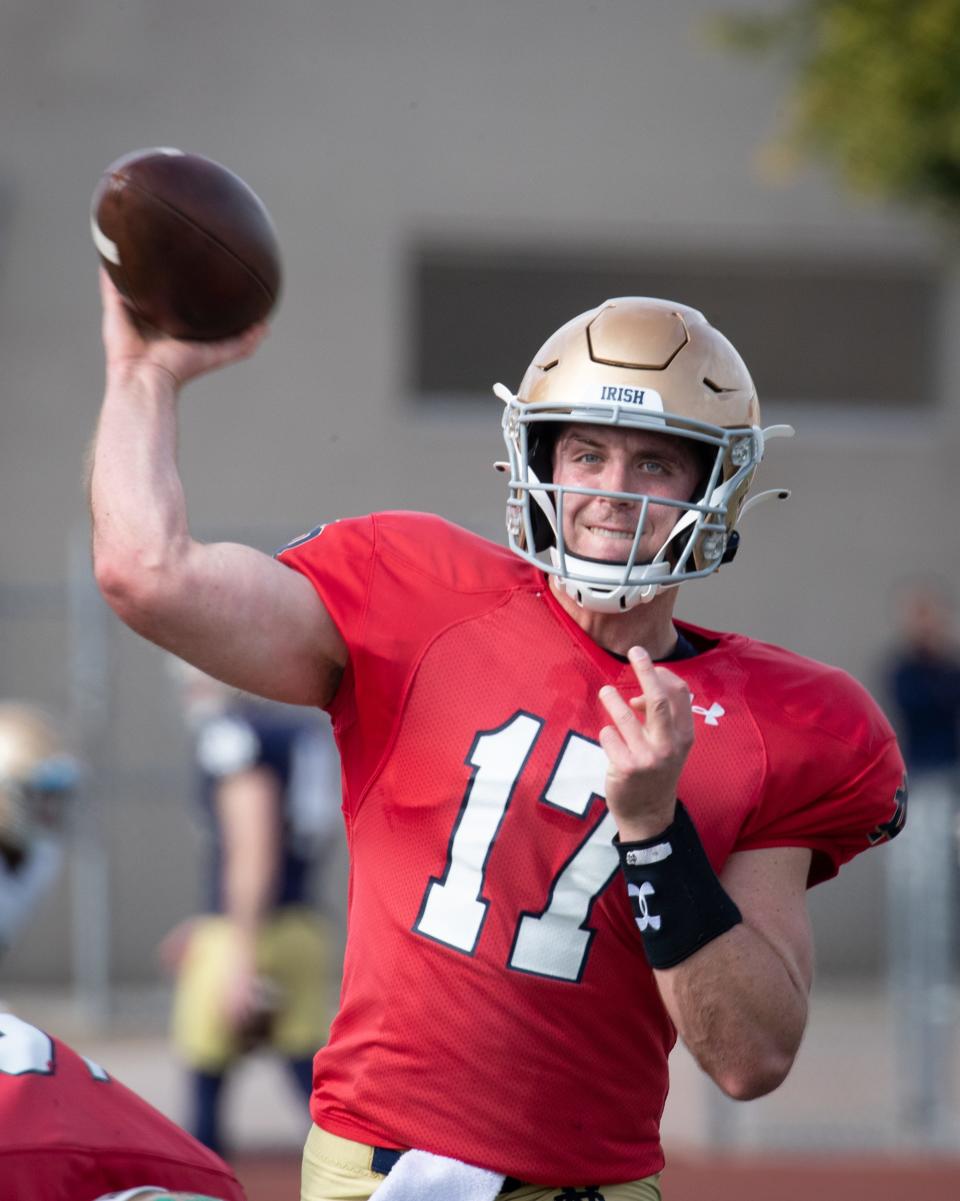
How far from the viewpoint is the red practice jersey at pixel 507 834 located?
256 centimetres

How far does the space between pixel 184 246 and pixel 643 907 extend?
3.92 feet

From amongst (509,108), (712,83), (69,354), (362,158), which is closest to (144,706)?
(69,354)

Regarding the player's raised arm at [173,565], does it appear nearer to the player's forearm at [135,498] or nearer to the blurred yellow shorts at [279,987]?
the player's forearm at [135,498]

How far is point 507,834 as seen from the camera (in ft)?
8.44

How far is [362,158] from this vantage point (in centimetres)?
1077

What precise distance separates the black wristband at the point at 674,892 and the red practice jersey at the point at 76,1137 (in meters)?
0.66

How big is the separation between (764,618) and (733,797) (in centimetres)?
855

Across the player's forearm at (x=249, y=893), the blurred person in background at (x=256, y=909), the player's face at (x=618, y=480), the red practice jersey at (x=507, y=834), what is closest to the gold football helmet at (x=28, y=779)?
the blurred person in background at (x=256, y=909)

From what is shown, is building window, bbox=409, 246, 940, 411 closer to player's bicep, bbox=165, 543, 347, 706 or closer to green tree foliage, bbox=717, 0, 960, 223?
green tree foliage, bbox=717, 0, 960, 223

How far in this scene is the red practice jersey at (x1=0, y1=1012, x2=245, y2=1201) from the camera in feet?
6.38

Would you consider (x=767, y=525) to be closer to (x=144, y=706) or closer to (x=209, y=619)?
(x=144, y=706)

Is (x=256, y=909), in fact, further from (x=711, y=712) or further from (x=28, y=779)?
(x=711, y=712)

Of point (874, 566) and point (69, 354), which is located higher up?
point (69, 354)

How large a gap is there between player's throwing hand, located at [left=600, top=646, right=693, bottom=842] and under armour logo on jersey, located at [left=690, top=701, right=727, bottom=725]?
236mm
